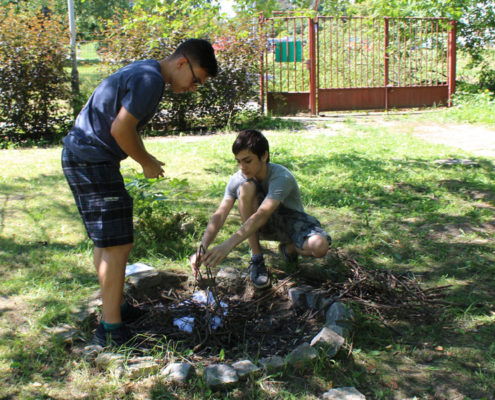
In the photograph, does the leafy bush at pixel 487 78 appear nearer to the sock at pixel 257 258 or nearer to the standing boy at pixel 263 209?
the standing boy at pixel 263 209

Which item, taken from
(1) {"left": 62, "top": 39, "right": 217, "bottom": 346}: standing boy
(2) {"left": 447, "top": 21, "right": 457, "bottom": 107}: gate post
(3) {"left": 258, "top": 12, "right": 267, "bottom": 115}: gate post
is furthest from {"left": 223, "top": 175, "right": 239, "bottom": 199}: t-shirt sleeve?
(2) {"left": 447, "top": 21, "right": 457, "bottom": 107}: gate post

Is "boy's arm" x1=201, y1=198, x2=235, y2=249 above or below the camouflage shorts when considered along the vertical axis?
above

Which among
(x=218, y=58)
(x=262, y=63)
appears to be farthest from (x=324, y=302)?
(x=262, y=63)

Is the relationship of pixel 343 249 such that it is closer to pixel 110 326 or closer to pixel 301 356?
pixel 301 356

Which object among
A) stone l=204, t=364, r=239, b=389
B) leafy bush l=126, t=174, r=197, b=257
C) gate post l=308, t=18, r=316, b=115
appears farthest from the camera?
gate post l=308, t=18, r=316, b=115

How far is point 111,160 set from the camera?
8.59ft

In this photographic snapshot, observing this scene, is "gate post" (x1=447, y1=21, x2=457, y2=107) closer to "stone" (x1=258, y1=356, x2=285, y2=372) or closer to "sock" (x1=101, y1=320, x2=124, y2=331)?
"stone" (x1=258, y1=356, x2=285, y2=372)

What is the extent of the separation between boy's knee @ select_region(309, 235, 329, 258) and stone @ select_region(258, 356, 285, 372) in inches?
35.7

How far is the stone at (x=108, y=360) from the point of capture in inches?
96.4

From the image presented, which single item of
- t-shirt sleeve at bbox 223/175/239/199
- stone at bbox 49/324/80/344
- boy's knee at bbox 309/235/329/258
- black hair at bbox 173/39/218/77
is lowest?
stone at bbox 49/324/80/344

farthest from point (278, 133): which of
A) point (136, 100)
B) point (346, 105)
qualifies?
point (136, 100)

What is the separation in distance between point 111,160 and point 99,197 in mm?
197

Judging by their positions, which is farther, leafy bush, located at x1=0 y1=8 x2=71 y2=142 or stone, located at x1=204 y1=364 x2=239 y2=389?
leafy bush, located at x1=0 y1=8 x2=71 y2=142

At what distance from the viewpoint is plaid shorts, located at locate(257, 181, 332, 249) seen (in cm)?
335
